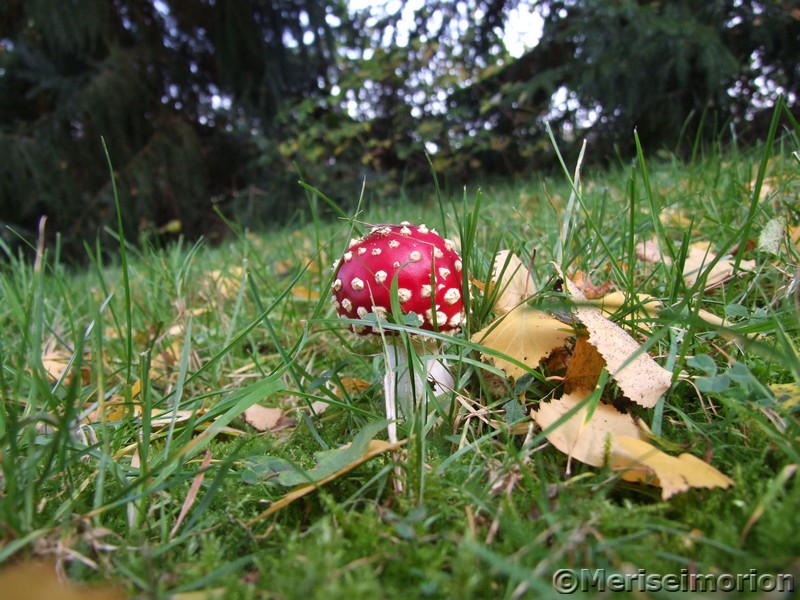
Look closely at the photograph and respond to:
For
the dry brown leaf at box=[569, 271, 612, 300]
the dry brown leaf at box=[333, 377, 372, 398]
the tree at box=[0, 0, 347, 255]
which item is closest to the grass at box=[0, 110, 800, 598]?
the dry brown leaf at box=[333, 377, 372, 398]

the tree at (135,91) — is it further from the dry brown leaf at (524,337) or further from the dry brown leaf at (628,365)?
the dry brown leaf at (628,365)

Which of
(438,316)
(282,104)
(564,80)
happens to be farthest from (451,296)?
(282,104)

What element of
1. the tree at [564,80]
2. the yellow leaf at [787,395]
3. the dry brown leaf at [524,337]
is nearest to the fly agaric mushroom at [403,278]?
the dry brown leaf at [524,337]

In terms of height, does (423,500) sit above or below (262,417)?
above

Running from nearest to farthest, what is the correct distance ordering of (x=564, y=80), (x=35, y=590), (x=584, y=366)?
(x=35, y=590)
(x=584, y=366)
(x=564, y=80)

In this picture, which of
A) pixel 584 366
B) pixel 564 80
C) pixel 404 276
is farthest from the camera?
pixel 564 80

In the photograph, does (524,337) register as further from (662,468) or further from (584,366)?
(662,468)

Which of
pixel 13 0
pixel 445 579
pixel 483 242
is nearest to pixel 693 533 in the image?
pixel 445 579
